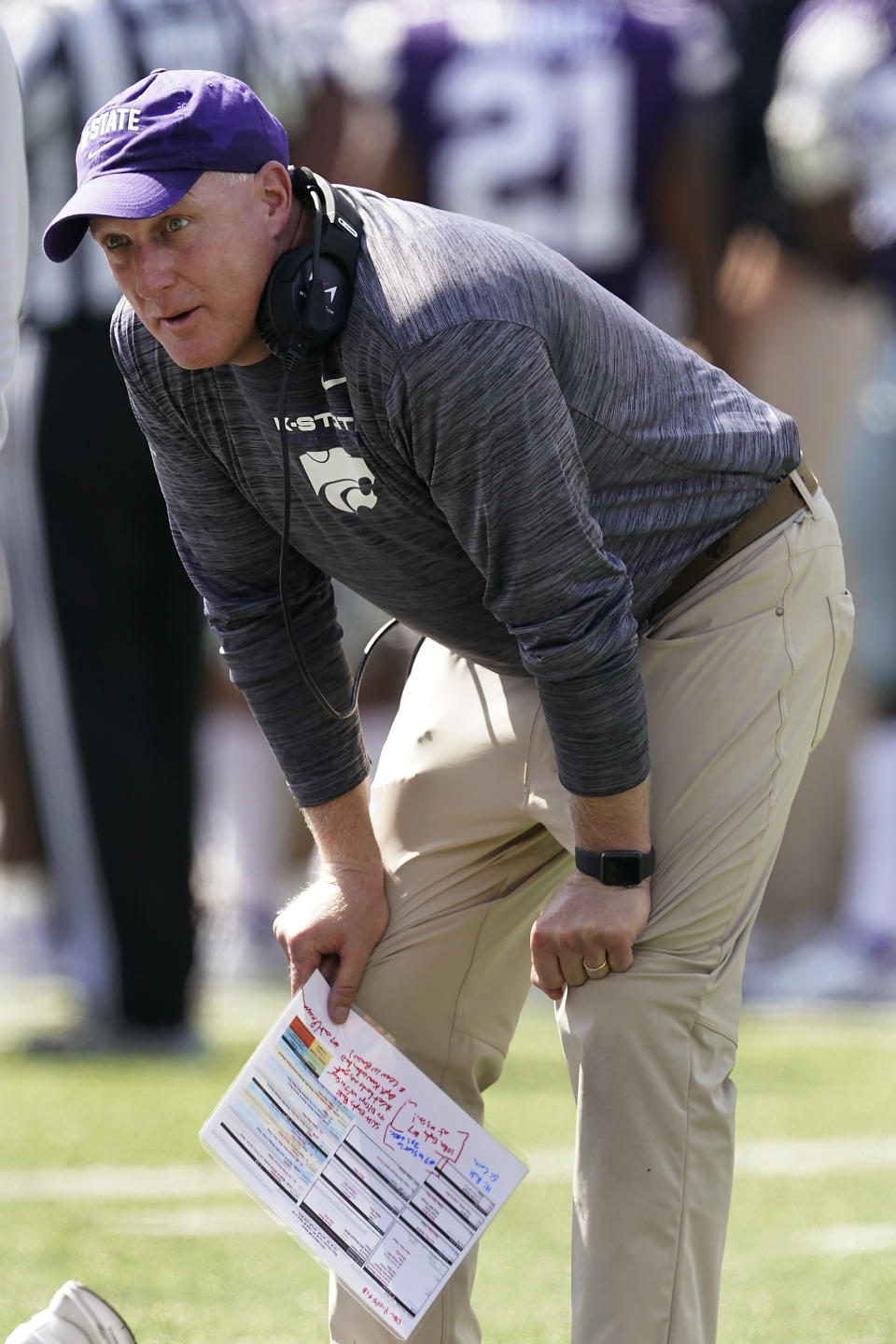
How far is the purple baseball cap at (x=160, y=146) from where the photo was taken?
1885mm

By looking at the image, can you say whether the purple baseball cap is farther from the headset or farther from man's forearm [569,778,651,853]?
man's forearm [569,778,651,853]

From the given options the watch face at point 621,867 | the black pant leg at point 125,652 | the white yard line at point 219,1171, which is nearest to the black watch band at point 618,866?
the watch face at point 621,867

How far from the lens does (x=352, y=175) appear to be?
576 centimetres

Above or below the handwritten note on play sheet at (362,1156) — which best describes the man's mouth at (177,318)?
A: above

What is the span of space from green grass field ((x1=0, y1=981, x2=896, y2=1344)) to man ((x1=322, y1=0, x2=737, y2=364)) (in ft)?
7.71

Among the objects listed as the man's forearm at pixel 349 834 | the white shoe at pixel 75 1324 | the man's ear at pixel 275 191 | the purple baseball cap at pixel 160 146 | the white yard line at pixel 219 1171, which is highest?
the purple baseball cap at pixel 160 146

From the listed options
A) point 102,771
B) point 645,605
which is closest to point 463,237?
point 645,605

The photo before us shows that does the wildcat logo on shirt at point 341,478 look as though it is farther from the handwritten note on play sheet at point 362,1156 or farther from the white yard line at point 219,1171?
the white yard line at point 219,1171

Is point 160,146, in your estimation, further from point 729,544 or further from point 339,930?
point 339,930

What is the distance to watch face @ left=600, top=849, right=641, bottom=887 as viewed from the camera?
205cm

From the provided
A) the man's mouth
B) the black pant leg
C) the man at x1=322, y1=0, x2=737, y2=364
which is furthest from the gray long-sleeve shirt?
the man at x1=322, y1=0, x2=737, y2=364

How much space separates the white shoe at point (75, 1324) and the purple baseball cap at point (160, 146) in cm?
121

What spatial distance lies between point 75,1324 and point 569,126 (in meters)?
4.14

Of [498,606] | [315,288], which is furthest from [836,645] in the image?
[315,288]
